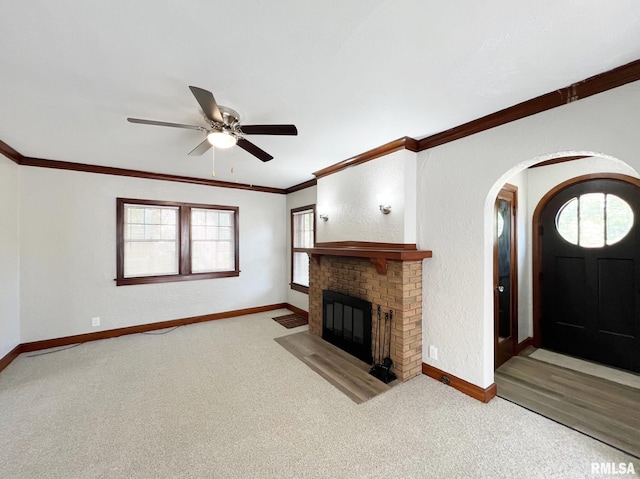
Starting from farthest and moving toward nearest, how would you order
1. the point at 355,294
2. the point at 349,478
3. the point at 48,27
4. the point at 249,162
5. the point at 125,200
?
the point at 125,200
the point at 249,162
the point at 355,294
the point at 349,478
the point at 48,27

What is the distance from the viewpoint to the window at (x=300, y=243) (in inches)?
208

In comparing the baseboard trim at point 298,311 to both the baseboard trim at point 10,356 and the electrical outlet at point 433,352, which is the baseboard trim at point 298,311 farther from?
the baseboard trim at point 10,356

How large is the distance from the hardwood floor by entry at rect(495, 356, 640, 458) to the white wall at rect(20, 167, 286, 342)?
4.56 metres

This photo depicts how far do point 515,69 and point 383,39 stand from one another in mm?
977

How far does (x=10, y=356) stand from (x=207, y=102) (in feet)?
13.8

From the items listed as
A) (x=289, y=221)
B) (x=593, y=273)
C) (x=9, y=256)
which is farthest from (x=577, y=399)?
(x=9, y=256)

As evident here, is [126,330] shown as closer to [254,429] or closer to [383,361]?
[254,429]

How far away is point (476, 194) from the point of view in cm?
251

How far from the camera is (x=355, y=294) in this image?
3.46 metres

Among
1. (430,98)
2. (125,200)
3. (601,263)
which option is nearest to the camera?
(430,98)

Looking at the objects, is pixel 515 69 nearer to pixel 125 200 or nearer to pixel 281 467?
pixel 281 467

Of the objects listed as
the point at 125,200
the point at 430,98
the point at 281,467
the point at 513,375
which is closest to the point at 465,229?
the point at 430,98

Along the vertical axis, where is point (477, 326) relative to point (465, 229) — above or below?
below

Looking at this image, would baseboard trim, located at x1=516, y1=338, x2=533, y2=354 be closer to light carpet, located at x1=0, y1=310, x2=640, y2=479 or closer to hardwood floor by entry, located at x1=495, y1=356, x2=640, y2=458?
hardwood floor by entry, located at x1=495, y1=356, x2=640, y2=458
